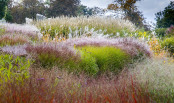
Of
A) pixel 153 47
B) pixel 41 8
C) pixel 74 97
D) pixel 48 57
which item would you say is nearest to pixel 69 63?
pixel 48 57

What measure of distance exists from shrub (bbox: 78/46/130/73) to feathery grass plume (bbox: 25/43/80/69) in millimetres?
701

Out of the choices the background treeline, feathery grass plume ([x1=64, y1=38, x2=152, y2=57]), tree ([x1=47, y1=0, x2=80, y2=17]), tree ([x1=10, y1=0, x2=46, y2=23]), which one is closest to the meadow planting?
feathery grass plume ([x1=64, y1=38, x2=152, y2=57])

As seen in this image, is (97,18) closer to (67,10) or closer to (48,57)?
(48,57)

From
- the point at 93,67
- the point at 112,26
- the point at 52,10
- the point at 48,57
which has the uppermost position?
the point at 52,10

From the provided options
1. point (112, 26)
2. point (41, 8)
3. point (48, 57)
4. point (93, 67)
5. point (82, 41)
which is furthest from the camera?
point (41, 8)

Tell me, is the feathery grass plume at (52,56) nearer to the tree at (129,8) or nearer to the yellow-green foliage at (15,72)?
the yellow-green foliage at (15,72)

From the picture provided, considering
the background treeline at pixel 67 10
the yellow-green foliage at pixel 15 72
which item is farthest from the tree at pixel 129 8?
the yellow-green foliage at pixel 15 72

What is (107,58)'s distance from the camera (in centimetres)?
544

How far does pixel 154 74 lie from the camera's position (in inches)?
131

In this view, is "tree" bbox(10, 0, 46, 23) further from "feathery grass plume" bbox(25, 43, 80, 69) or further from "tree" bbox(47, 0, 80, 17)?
"feathery grass plume" bbox(25, 43, 80, 69)

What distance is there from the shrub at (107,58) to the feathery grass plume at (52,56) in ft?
2.30

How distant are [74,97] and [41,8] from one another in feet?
103

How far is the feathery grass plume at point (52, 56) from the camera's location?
425 cm

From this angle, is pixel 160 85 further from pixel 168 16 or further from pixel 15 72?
pixel 168 16
